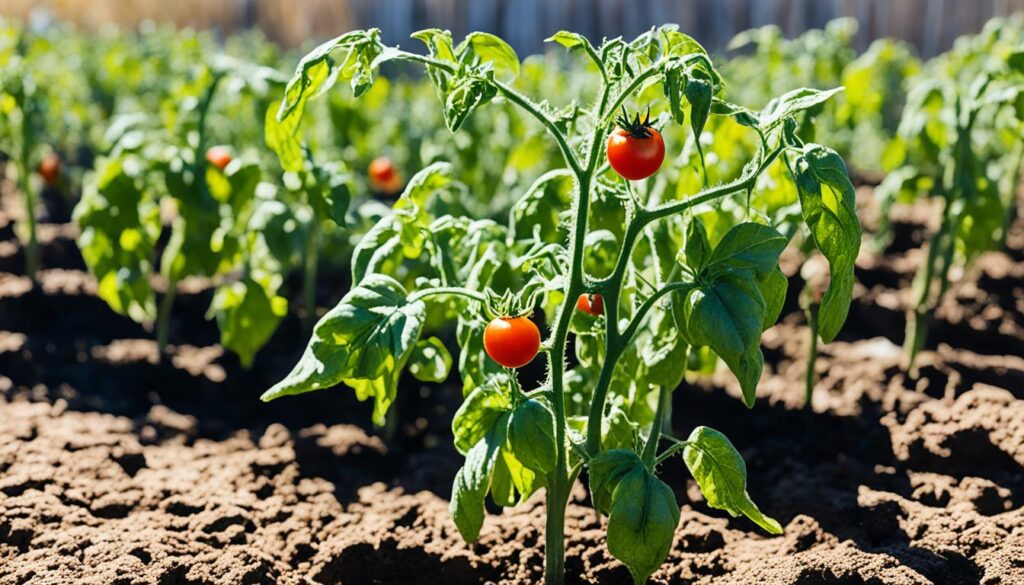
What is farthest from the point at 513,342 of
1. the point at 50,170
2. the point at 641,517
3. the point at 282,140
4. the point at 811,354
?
the point at 50,170

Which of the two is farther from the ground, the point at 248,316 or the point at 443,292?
the point at 443,292

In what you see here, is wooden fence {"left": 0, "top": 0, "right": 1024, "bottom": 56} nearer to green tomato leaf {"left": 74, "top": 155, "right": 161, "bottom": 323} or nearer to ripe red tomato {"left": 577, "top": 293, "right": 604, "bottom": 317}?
green tomato leaf {"left": 74, "top": 155, "right": 161, "bottom": 323}

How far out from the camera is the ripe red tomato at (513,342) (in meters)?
2.28

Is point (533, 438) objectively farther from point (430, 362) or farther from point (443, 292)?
point (430, 362)

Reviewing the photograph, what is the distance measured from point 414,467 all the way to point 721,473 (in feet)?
4.38

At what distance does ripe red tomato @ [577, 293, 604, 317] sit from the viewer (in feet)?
8.56

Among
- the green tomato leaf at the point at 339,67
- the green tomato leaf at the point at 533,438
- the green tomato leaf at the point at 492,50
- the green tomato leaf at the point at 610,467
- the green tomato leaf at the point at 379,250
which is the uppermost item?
the green tomato leaf at the point at 492,50

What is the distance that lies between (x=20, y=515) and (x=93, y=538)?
0.24 meters

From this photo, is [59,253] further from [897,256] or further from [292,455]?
[897,256]

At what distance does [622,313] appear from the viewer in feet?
9.25

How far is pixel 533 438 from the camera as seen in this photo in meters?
2.25

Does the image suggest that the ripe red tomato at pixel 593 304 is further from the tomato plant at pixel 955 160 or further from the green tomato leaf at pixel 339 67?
the tomato plant at pixel 955 160

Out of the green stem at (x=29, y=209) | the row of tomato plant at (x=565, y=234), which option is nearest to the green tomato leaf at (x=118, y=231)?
the row of tomato plant at (x=565, y=234)

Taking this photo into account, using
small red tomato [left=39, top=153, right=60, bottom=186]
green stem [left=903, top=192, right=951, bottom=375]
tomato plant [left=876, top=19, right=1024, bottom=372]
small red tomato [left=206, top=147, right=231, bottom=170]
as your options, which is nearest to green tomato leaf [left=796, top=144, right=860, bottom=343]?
tomato plant [left=876, top=19, right=1024, bottom=372]
